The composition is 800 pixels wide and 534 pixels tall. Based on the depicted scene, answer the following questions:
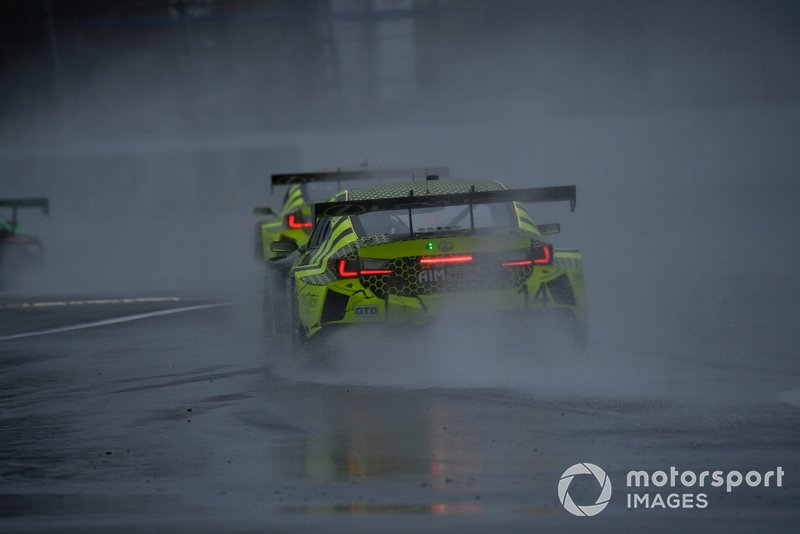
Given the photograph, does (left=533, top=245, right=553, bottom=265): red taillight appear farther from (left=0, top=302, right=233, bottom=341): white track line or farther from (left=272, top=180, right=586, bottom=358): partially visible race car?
(left=0, top=302, right=233, bottom=341): white track line

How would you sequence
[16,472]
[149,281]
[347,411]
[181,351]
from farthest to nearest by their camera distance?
[149,281], [181,351], [347,411], [16,472]

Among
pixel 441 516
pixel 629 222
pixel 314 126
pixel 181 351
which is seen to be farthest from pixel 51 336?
pixel 314 126

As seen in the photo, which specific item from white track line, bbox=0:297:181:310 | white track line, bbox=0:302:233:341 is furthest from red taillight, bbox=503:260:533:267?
white track line, bbox=0:297:181:310

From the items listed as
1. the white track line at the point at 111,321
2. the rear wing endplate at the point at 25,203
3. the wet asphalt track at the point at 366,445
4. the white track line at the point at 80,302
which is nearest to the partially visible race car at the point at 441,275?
the wet asphalt track at the point at 366,445

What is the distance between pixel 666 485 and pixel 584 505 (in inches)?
20.1

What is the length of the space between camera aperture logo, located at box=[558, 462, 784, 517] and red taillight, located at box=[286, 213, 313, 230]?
12441mm

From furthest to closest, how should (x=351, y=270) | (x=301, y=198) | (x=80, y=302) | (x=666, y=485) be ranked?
(x=301, y=198) → (x=80, y=302) → (x=351, y=270) → (x=666, y=485)

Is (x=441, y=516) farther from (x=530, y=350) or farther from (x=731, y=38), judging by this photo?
(x=731, y=38)

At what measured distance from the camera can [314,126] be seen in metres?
42.9

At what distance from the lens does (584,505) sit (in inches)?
256

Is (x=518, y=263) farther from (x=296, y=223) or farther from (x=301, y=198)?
(x=301, y=198)

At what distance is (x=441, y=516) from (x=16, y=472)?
235 centimetres

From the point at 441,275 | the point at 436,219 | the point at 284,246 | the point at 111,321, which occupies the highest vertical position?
the point at 436,219

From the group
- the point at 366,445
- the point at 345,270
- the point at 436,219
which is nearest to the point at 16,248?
the point at 436,219
